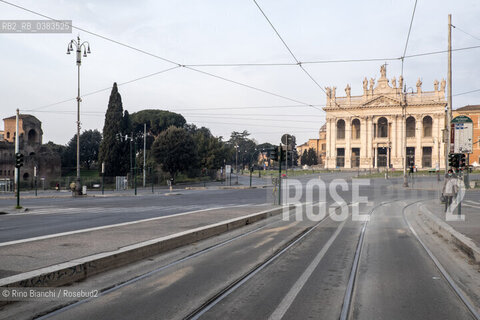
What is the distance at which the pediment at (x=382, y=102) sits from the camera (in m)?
101

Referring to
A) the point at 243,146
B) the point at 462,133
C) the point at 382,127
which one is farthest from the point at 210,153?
the point at 243,146

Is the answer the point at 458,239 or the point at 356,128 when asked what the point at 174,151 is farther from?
the point at 356,128

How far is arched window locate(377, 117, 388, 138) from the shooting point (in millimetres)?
107500

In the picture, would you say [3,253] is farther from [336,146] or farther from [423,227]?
[336,146]

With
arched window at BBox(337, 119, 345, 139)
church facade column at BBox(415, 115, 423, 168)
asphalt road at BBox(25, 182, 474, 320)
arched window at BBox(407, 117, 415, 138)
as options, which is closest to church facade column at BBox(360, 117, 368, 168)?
arched window at BBox(337, 119, 345, 139)

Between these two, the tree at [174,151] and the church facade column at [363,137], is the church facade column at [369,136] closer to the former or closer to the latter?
the church facade column at [363,137]

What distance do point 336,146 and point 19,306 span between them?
4307 inches

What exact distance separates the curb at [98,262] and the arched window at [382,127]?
105 m

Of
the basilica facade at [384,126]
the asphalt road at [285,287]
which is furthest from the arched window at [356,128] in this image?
the asphalt road at [285,287]

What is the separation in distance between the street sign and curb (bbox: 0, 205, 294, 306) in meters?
12.7

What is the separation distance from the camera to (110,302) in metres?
5.34

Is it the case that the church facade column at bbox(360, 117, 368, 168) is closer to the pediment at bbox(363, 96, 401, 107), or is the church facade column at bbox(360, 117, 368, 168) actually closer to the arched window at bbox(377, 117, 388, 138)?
the pediment at bbox(363, 96, 401, 107)

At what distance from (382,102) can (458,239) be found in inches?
3932

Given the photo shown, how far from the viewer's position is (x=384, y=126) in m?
109
